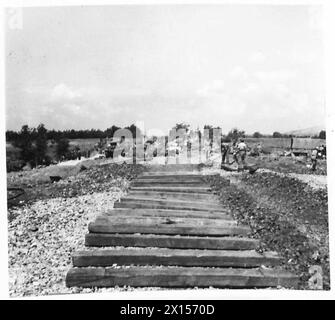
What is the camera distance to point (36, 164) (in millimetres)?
5578

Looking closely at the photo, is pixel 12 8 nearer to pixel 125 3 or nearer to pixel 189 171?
pixel 125 3

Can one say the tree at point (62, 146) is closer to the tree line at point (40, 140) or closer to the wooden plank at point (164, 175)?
the tree line at point (40, 140)

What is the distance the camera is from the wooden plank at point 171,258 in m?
3.96

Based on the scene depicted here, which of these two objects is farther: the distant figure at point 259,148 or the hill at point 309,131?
the distant figure at point 259,148

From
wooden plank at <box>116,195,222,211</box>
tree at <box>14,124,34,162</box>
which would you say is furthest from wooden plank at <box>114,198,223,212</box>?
tree at <box>14,124,34,162</box>

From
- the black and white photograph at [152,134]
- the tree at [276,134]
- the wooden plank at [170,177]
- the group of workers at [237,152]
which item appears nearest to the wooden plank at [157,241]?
the black and white photograph at [152,134]

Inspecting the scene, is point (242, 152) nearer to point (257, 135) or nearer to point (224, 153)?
point (224, 153)

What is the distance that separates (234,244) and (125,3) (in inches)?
146

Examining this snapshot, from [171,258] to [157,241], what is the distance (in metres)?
0.34

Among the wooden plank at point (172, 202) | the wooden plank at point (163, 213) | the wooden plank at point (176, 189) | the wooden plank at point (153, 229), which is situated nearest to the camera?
the wooden plank at point (153, 229)

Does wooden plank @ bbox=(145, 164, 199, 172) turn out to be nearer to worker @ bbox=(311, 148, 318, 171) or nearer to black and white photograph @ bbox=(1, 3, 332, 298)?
black and white photograph @ bbox=(1, 3, 332, 298)

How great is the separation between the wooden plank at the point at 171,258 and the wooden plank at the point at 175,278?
92 millimetres

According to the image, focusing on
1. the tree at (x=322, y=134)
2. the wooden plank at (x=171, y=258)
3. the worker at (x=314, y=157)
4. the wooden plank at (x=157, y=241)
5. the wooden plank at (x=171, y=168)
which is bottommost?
the wooden plank at (x=171, y=258)
